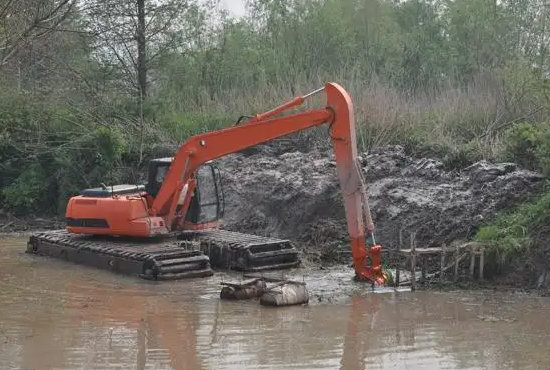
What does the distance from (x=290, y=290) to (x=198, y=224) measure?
439 cm

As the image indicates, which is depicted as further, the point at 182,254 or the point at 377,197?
the point at 377,197

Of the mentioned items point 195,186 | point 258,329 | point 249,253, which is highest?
point 195,186

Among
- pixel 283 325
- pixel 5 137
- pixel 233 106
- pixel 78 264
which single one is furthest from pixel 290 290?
pixel 5 137

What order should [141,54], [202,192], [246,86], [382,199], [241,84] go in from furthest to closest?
[241,84] < [246,86] < [141,54] < [382,199] < [202,192]

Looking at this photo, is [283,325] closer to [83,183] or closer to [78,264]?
[78,264]

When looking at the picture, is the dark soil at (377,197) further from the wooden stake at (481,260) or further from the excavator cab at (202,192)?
the excavator cab at (202,192)

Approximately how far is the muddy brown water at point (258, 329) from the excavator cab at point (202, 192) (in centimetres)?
226

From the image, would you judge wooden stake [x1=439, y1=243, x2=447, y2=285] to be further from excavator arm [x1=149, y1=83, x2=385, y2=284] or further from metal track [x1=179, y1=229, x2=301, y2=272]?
metal track [x1=179, y1=229, x2=301, y2=272]

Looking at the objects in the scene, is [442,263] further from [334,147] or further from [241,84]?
[241,84]

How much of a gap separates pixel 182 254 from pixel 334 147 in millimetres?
3326

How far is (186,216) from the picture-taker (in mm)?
15656

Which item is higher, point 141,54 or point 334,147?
point 141,54

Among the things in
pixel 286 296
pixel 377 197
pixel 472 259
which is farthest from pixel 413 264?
pixel 377 197

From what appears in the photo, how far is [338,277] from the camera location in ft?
45.7
